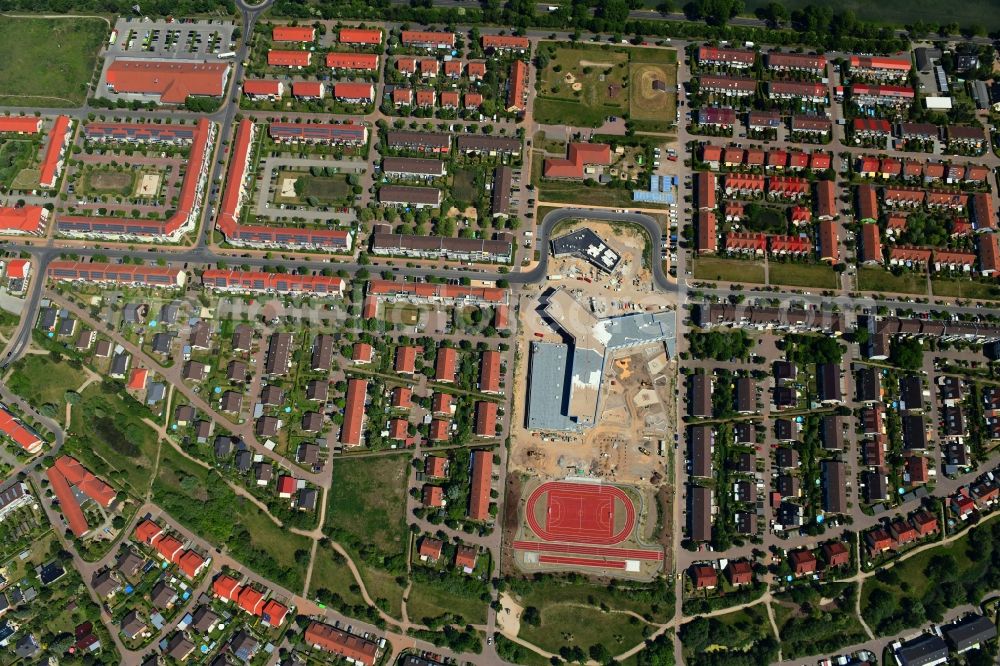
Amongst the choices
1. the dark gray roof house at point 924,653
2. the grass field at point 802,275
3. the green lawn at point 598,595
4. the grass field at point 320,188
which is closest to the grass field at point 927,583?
the dark gray roof house at point 924,653

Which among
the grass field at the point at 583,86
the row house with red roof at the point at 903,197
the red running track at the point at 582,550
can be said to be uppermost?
the grass field at the point at 583,86

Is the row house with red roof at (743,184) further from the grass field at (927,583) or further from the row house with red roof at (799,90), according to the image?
the grass field at (927,583)

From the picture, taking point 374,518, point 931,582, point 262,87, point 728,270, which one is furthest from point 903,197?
point 262,87

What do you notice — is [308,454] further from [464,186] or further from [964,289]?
[964,289]

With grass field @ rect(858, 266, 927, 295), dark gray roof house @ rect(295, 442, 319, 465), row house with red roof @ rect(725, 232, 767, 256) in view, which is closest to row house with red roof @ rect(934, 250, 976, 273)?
grass field @ rect(858, 266, 927, 295)

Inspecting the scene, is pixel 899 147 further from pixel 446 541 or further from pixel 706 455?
pixel 446 541
